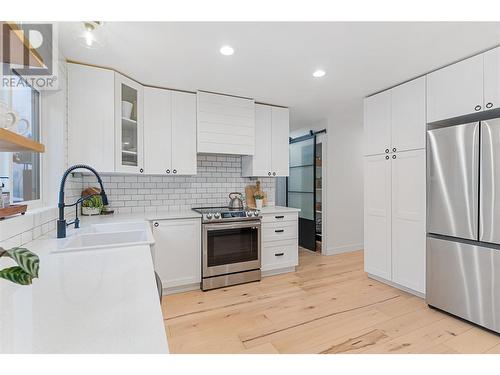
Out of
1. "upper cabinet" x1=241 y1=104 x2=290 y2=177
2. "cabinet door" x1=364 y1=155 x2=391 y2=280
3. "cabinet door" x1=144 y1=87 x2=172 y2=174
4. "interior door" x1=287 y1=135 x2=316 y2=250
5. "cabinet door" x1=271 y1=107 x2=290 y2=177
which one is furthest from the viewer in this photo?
"interior door" x1=287 y1=135 x2=316 y2=250

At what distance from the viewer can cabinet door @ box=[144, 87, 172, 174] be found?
9.27ft

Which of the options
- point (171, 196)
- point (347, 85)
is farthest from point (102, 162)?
point (347, 85)

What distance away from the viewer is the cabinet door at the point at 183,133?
9.73 ft

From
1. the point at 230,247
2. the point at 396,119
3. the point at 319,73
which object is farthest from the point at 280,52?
the point at 230,247

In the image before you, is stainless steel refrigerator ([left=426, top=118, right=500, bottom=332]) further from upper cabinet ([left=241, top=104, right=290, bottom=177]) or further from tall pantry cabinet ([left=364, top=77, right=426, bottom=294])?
upper cabinet ([left=241, top=104, right=290, bottom=177])

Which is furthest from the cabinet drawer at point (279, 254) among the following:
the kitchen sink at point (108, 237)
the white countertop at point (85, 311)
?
the white countertop at point (85, 311)

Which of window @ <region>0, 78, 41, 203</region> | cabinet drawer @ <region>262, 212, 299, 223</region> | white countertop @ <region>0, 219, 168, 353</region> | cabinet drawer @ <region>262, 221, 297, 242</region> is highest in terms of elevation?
window @ <region>0, 78, 41, 203</region>

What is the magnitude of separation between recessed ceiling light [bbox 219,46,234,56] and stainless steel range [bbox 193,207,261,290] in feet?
5.33

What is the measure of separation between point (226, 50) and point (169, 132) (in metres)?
1.25

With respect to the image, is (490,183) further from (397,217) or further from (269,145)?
(269,145)

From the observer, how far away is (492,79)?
2057mm

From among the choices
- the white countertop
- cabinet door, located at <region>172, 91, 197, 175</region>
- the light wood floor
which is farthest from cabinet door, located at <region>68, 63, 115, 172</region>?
the light wood floor

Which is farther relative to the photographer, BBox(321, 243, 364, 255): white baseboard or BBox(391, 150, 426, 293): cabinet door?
BBox(321, 243, 364, 255): white baseboard

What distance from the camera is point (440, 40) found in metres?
1.95
